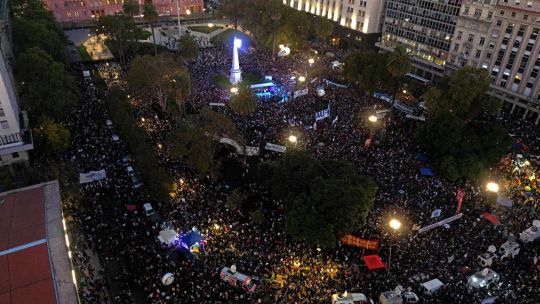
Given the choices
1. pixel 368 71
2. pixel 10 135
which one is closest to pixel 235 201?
pixel 10 135

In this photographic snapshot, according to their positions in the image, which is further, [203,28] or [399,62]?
[203,28]

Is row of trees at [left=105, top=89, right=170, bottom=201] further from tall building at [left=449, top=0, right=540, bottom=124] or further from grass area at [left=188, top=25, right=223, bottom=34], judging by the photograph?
tall building at [left=449, top=0, right=540, bottom=124]

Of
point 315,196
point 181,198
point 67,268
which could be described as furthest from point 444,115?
point 67,268

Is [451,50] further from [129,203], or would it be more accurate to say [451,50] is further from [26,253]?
[26,253]

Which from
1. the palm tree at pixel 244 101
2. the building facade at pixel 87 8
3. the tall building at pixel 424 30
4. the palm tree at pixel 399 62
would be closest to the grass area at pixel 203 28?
the building facade at pixel 87 8

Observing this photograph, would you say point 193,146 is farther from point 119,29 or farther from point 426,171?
point 119,29

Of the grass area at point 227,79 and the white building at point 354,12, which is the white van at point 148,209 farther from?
the white building at point 354,12

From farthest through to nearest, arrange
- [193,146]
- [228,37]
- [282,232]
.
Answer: [228,37] < [193,146] < [282,232]

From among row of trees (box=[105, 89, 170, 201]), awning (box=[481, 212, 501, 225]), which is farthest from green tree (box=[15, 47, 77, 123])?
awning (box=[481, 212, 501, 225])
